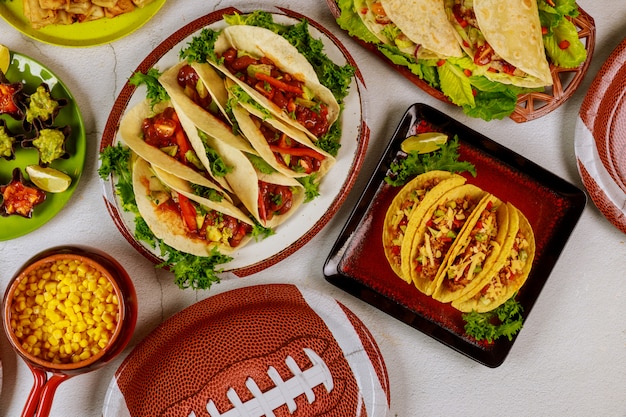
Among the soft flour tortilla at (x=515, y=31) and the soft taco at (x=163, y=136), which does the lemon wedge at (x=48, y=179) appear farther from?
the soft flour tortilla at (x=515, y=31)

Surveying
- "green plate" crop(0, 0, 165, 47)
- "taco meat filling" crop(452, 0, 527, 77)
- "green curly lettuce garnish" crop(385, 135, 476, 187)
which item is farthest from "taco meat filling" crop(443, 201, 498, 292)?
"green plate" crop(0, 0, 165, 47)

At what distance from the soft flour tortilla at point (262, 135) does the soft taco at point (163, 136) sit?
0.76 feet

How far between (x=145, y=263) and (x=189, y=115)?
863 millimetres

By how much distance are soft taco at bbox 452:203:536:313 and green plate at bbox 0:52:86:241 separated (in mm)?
1860

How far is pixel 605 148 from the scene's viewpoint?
290 centimetres

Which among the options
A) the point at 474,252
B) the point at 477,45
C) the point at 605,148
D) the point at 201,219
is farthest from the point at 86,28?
the point at 605,148

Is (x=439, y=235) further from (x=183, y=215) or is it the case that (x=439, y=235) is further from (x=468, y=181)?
(x=183, y=215)

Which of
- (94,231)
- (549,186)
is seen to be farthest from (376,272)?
(94,231)

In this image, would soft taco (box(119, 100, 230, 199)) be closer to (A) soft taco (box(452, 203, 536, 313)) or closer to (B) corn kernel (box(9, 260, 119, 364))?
(B) corn kernel (box(9, 260, 119, 364))

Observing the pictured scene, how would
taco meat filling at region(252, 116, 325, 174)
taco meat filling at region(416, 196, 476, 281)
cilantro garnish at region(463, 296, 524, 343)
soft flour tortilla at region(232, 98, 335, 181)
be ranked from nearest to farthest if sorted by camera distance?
soft flour tortilla at region(232, 98, 335, 181) → taco meat filling at region(252, 116, 325, 174) → taco meat filling at region(416, 196, 476, 281) → cilantro garnish at region(463, 296, 524, 343)

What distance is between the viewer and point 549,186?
2922mm

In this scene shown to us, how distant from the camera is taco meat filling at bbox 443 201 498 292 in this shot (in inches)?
106

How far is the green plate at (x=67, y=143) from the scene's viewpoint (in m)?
2.72

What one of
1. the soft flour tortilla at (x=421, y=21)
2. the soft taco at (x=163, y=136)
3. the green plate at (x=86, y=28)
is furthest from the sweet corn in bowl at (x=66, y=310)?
the soft flour tortilla at (x=421, y=21)
